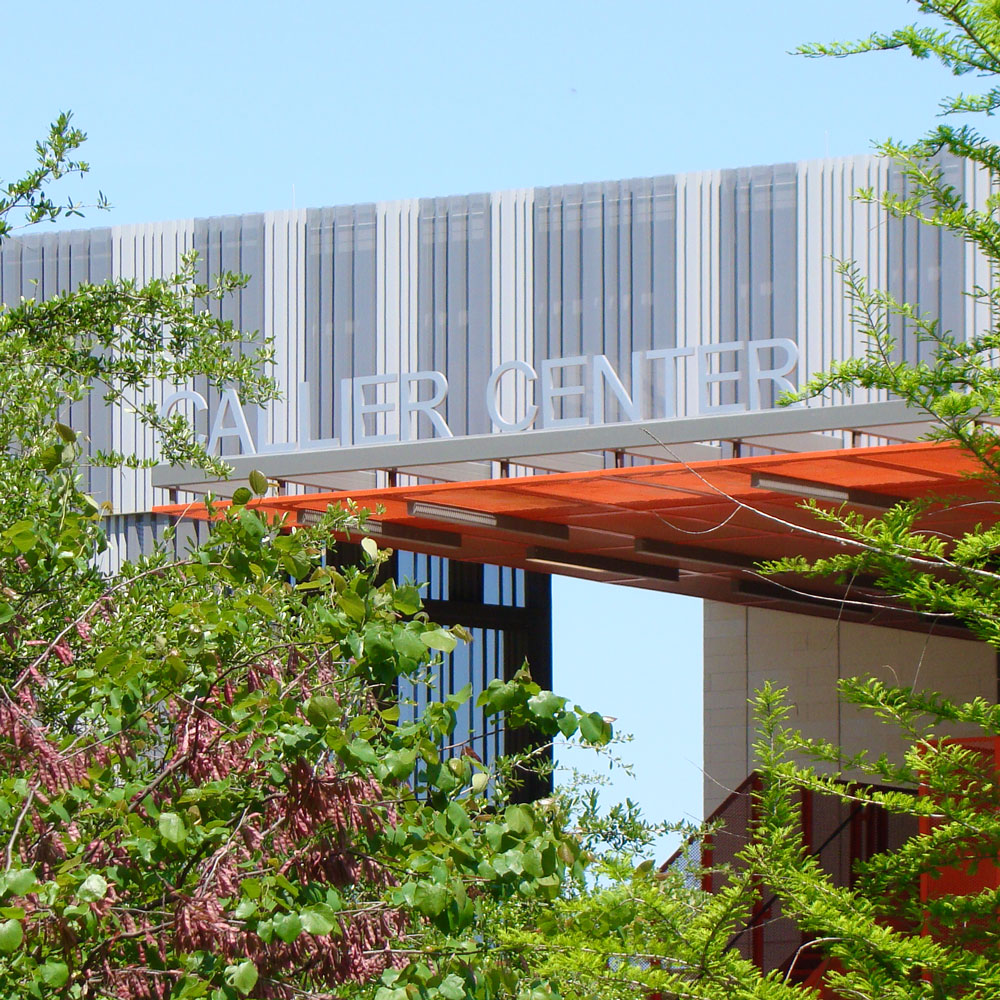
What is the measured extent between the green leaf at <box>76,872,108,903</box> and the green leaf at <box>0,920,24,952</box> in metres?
0.22

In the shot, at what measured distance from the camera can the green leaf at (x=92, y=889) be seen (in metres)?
4.07

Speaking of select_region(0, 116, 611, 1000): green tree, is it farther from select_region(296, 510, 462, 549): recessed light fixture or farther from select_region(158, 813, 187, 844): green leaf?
select_region(296, 510, 462, 549): recessed light fixture

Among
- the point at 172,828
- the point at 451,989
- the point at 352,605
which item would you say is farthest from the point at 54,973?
the point at 352,605

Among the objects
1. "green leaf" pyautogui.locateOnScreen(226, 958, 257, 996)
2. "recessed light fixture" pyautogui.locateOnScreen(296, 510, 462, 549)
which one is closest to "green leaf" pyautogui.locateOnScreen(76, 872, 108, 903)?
"green leaf" pyautogui.locateOnScreen(226, 958, 257, 996)

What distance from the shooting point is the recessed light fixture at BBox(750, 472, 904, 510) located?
1152 centimetres

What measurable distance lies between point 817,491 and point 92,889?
28.0 feet

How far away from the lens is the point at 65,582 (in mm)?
5973

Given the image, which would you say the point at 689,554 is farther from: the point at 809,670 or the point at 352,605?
the point at 352,605

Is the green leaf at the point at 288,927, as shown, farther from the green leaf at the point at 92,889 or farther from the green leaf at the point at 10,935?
the green leaf at the point at 10,935

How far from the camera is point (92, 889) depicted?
407 cm

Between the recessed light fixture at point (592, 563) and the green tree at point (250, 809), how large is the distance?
36.8 ft

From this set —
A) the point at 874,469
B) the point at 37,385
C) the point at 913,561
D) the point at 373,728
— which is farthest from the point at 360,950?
the point at 874,469

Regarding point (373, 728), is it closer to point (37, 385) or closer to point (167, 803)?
point (167, 803)

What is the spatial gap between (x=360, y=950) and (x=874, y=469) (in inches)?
305
